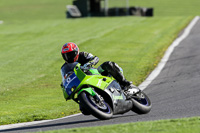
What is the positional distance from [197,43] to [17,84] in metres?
11.1

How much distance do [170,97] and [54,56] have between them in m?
10.9

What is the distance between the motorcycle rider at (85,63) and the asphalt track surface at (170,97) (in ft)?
2.33

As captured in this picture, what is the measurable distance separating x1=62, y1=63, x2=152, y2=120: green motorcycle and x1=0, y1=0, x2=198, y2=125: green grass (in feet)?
5.40

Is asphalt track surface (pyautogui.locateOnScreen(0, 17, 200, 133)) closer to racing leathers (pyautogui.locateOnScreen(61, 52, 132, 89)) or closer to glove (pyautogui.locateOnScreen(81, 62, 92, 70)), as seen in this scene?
racing leathers (pyautogui.locateOnScreen(61, 52, 132, 89))

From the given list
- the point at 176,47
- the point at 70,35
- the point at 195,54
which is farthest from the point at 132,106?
the point at 70,35

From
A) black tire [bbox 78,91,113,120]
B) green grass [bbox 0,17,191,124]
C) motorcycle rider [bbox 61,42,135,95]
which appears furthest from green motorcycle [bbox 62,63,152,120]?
green grass [bbox 0,17,191,124]

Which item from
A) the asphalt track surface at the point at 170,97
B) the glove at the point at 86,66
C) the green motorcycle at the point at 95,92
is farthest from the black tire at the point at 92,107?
the glove at the point at 86,66

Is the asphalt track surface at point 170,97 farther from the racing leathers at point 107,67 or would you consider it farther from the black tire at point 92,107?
the racing leathers at point 107,67

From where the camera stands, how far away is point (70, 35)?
29234 mm

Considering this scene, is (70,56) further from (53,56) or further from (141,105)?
(53,56)

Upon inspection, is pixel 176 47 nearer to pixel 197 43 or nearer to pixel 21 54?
pixel 197 43

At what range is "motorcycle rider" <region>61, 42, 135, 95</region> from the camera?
8.77 metres

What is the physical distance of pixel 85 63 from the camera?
9.05 meters

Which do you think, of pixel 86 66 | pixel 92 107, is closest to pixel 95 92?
pixel 92 107
